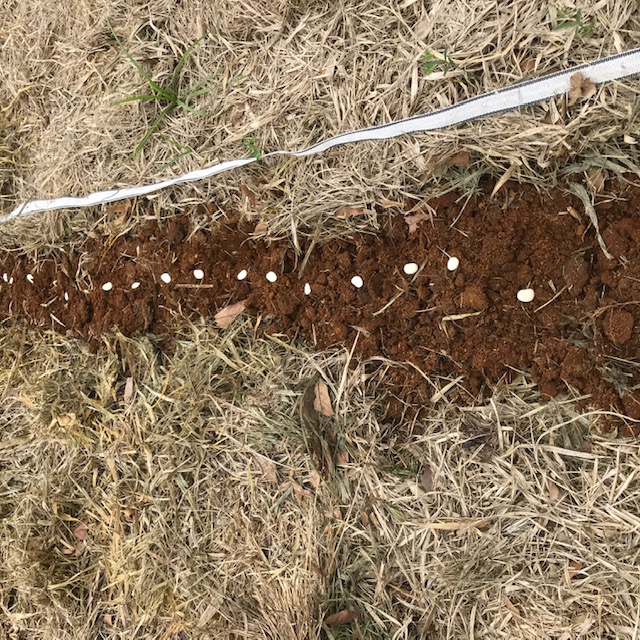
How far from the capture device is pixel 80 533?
2.38 m

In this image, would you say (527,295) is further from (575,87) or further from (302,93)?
(302,93)

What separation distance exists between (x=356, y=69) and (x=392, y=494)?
161cm

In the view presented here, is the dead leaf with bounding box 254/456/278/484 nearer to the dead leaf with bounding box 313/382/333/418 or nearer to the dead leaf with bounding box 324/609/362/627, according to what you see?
the dead leaf with bounding box 313/382/333/418

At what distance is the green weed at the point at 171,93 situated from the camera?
2189 millimetres

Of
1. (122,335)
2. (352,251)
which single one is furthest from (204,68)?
(122,335)

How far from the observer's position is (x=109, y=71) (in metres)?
2.36

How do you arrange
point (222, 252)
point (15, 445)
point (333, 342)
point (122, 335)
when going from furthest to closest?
point (15, 445)
point (122, 335)
point (222, 252)
point (333, 342)

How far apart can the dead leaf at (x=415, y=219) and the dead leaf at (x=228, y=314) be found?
0.73 m

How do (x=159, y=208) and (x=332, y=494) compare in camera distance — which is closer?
(x=332, y=494)

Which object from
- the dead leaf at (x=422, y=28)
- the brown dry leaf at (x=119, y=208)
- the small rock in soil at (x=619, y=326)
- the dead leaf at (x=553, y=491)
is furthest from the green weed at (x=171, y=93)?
the dead leaf at (x=553, y=491)

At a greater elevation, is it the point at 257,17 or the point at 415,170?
the point at 257,17

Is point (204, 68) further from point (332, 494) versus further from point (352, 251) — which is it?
point (332, 494)

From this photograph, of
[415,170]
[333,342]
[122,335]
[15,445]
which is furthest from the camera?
[15,445]

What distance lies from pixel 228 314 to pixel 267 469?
647mm
